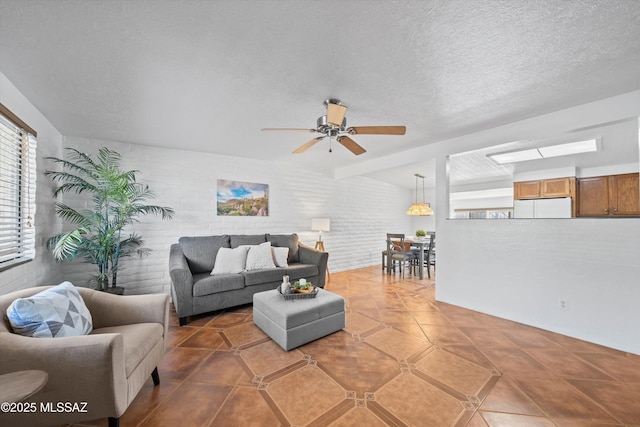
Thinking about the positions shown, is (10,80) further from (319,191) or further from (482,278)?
(482,278)

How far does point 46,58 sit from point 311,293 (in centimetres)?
280

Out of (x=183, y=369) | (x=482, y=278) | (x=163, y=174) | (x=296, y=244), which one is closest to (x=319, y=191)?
(x=296, y=244)

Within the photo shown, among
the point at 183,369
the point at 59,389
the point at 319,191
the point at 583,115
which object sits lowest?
the point at 183,369

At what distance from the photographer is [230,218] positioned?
4.21m

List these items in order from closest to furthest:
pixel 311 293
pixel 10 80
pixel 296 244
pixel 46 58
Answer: pixel 46 58, pixel 10 80, pixel 311 293, pixel 296 244

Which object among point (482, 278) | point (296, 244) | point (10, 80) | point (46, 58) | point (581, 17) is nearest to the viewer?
point (581, 17)

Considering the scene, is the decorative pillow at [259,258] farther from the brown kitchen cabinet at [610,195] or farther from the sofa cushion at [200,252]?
the brown kitchen cabinet at [610,195]

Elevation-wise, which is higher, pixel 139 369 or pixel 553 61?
pixel 553 61

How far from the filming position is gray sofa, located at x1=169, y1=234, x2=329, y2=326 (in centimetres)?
279

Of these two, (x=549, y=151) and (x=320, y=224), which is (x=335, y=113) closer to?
(x=320, y=224)

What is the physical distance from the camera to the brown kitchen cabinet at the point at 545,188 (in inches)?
142

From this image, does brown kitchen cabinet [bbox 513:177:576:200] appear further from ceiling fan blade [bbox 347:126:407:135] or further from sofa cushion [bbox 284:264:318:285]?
sofa cushion [bbox 284:264:318:285]

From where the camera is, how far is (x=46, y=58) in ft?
5.48

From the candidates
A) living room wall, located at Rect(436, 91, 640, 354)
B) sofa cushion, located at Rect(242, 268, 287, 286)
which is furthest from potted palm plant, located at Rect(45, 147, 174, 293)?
living room wall, located at Rect(436, 91, 640, 354)
